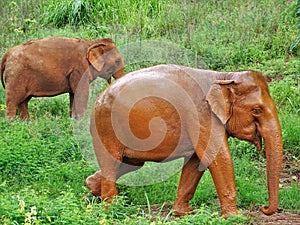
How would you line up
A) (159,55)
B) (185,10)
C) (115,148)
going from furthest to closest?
(185,10), (159,55), (115,148)

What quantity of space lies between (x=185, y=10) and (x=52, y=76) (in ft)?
15.6

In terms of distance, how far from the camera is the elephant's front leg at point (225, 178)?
661 cm

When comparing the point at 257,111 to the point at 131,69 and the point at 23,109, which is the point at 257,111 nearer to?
the point at 23,109

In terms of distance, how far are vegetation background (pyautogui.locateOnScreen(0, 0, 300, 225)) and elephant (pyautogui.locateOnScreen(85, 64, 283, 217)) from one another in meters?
0.36

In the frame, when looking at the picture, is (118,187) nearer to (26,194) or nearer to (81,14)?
(26,194)

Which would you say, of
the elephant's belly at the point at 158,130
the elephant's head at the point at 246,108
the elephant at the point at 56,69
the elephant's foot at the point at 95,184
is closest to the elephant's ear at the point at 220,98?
the elephant's head at the point at 246,108

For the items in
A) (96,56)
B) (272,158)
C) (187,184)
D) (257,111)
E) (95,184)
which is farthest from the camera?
(96,56)

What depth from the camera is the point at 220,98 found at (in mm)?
6641

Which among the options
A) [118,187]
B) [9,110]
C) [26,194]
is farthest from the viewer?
[9,110]

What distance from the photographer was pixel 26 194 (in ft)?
21.0

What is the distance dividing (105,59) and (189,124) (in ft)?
14.6

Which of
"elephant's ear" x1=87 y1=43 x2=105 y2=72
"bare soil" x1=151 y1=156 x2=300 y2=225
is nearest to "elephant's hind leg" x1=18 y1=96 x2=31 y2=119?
"elephant's ear" x1=87 y1=43 x2=105 y2=72

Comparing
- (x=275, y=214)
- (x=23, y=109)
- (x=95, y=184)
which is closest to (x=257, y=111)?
(x=275, y=214)

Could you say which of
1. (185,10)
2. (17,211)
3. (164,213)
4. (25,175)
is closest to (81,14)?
(185,10)
